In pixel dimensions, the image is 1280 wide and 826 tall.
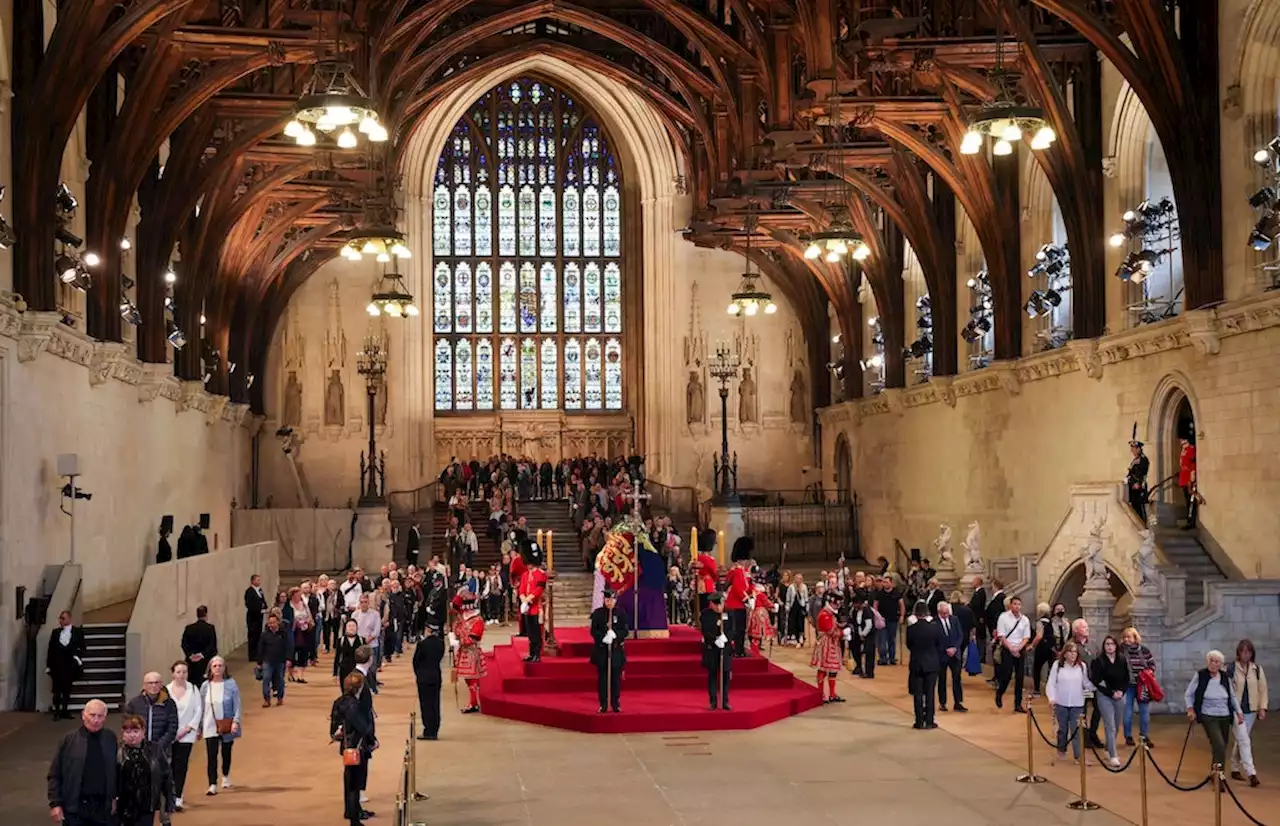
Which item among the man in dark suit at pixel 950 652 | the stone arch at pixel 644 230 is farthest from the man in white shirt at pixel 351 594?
the stone arch at pixel 644 230

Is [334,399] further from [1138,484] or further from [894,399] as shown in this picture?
[1138,484]

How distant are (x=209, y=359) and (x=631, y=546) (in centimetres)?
1807

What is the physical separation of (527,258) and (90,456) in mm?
25204

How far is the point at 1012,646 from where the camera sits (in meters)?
19.0

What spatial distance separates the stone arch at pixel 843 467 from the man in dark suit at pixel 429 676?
27134 mm

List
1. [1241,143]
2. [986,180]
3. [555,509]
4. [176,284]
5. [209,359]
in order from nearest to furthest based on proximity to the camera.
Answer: [1241,143] < [986,180] < [176,284] < [209,359] < [555,509]

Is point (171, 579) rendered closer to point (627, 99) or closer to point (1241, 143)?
point (1241, 143)

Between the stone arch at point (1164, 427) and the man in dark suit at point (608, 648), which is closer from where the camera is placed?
the man in dark suit at point (608, 648)

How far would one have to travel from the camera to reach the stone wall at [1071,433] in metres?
21.3

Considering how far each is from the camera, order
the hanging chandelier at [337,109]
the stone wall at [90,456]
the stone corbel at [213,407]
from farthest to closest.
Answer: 1. the stone corbel at [213,407]
2. the stone wall at [90,456]
3. the hanging chandelier at [337,109]

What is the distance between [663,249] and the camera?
47219 mm

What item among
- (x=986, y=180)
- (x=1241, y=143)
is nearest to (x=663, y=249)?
(x=986, y=180)

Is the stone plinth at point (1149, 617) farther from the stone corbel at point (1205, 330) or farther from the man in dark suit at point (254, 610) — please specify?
the man in dark suit at point (254, 610)

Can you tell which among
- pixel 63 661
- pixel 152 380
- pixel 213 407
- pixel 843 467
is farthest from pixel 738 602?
pixel 843 467
